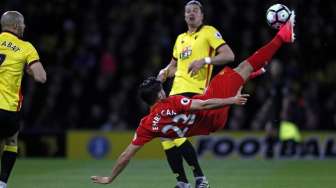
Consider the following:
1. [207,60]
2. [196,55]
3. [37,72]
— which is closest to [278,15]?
[196,55]

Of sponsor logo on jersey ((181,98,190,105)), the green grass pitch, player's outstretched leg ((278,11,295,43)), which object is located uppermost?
player's outstretched leg ((278,11,295,43))

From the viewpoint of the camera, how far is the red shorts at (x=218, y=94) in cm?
Result: 982

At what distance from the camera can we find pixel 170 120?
376 inches

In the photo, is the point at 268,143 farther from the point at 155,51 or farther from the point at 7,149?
the point at 7,149

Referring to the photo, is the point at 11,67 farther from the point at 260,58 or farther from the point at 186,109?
the point at 260,58

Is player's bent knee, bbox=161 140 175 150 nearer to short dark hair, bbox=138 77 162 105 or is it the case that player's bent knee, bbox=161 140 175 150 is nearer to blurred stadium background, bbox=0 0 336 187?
short dark hair, bbox=138 77 162 105

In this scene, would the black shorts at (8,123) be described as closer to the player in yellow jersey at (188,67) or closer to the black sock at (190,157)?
the player in yellow jersey at (188,67)

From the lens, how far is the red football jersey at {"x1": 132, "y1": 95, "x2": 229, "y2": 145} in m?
9.50

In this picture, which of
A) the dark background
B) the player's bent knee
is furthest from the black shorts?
the dark background

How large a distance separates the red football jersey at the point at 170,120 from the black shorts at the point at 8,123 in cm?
145

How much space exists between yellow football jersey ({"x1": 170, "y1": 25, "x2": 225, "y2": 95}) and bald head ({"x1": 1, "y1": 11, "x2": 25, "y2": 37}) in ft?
6.75

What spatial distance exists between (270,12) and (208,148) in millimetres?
9258

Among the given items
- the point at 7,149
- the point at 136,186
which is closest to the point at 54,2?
the point at 136,186

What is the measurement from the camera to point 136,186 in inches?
476
